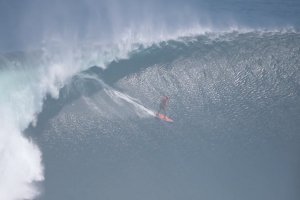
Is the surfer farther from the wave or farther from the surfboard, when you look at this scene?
the wave

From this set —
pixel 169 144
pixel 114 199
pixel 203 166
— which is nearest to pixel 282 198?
pixel 203 166

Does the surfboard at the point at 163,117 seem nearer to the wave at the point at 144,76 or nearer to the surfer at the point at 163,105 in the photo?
the surfer at the point at 163,105

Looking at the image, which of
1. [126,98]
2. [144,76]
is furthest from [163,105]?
[144,76]

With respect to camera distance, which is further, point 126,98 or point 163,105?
point 126,98

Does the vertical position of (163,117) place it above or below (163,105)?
below

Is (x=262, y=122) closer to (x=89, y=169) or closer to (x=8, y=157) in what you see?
(x=89, y=169)

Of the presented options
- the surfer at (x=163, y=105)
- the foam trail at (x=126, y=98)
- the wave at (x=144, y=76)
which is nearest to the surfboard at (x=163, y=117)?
the surfer at (x=163, y=105)

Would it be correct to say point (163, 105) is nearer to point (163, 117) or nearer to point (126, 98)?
point (163, 117)
